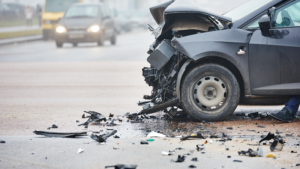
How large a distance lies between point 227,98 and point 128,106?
7.06 feet

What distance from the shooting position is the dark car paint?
6336mm

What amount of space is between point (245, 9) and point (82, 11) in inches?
678

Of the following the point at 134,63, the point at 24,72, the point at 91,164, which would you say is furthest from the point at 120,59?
the point at 91,164

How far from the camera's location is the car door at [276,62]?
6.33 meters

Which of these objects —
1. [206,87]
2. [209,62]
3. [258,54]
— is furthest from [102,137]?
[258,54]

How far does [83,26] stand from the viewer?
22188mm

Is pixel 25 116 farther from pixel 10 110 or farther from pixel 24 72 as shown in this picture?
pixel 24 72

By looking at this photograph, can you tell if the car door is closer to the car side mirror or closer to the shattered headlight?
the car side mirror

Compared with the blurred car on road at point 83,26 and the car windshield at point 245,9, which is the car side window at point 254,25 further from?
the blurred car on road at point 83,26

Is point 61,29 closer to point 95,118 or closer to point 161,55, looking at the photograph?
point 95,118

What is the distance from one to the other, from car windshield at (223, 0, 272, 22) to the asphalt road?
5.17 ft

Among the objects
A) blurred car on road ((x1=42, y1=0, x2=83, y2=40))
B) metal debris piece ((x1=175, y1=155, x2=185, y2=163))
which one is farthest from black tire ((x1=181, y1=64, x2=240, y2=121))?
blurred car on road ((x1=42, y1=0, x2=83, y2=40))

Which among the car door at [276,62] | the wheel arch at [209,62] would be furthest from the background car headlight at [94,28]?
the car door at [276,62]

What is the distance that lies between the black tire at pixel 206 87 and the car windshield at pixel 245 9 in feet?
2.95
